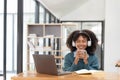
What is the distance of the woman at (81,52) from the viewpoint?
254 cm

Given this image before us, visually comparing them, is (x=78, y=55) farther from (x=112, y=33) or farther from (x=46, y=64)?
(x=112, y=33)

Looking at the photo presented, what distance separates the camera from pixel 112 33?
18.6ft

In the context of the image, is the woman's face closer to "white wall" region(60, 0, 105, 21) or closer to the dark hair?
the dark hair

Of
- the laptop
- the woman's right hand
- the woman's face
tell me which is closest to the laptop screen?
the laptop

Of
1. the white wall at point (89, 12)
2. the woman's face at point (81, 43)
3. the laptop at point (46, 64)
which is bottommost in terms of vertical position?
the laptop at point (46, 64)

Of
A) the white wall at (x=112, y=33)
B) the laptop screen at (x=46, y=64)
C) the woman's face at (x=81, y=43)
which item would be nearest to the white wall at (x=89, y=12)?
the white wall at (x=112, y=33)

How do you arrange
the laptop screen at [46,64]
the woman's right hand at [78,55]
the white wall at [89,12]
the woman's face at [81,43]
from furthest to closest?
the white wall at [89,12] → the woman's face at [81,43] → the woman's right hand at [78,55] → the laptop screen at [46,64]

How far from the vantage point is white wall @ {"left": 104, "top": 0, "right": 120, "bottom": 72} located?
568 cm

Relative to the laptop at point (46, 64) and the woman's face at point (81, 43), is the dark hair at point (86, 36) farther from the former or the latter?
the laptop at point (46, 64)

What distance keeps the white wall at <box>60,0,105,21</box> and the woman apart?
679 cm

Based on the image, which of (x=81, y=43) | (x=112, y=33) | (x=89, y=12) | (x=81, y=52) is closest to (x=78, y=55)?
(x=81, y=52)

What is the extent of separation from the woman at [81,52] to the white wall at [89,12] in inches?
267

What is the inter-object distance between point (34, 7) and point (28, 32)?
1.07 m

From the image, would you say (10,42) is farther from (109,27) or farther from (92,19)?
(92,19)
